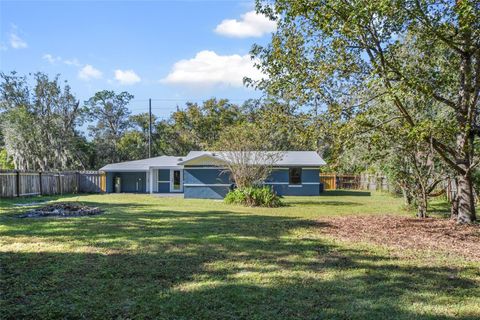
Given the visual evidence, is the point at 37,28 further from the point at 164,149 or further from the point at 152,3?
the point at 164,149

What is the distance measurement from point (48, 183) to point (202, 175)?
8698mm

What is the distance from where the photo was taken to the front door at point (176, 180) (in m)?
27.0

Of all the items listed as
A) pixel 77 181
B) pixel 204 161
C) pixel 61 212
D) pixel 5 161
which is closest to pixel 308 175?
pixel 204 161

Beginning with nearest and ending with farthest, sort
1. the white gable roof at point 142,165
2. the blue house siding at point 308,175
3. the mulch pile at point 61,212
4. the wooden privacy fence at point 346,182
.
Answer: the mulch pile at point 61,212 → the blue house siding at point 308,175 → the white gable roof at point 142,165 → the wooden privacy fence at point 346,182

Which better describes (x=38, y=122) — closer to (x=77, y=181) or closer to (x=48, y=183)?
(x=77, y=181)

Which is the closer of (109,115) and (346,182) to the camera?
(346,182)

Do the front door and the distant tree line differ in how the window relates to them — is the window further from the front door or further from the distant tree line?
the front door

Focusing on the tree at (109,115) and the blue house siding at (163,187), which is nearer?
the blue house siding at (163,187)

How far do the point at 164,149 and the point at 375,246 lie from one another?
3498cm

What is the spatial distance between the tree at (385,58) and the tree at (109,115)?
3308 cm

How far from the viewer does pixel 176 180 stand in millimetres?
27125

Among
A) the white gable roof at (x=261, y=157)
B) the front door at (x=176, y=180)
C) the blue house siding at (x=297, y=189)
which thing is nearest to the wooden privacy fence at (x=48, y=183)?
the front door at (x=176, y=180)

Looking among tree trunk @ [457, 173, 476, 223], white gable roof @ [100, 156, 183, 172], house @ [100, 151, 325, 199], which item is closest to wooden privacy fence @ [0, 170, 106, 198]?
house @ [100, 151, 325, 199]

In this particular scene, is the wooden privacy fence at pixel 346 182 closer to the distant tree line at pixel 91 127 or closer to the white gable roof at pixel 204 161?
the distant tree line at pixel 91 127
